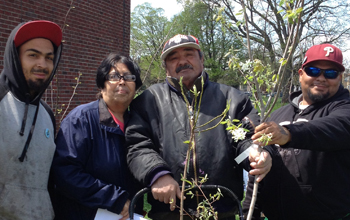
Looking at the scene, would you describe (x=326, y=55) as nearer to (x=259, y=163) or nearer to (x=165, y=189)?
(x=259, y=163)

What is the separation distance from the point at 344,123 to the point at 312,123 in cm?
34

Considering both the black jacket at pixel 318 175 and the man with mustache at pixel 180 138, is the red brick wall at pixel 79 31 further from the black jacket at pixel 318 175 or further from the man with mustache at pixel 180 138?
the black jacket at pixel 318 175

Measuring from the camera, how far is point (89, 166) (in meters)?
2.15

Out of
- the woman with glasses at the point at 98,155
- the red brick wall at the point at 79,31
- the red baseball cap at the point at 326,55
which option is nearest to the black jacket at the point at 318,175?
the red baseball cap at the point at 326,55

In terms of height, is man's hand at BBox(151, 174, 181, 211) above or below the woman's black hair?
below

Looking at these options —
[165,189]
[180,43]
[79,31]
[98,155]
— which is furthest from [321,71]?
[79,31]

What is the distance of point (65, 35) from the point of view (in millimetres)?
6102

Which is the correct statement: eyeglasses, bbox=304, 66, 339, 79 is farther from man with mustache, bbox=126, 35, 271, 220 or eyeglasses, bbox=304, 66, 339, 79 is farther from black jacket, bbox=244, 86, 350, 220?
man with mustache, bbox=126, 35, 271, 220

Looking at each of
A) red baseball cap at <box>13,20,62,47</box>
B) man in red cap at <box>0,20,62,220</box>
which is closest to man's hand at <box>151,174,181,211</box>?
man in red cap at <box>0,20,62,220</box>

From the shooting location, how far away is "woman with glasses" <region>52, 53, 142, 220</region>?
2.03 meters

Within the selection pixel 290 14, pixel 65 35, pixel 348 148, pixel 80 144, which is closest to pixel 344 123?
pixel 348 148

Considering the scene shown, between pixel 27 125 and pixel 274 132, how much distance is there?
158 centimetres

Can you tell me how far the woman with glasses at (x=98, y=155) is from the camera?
203cm

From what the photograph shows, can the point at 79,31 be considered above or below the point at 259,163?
above
